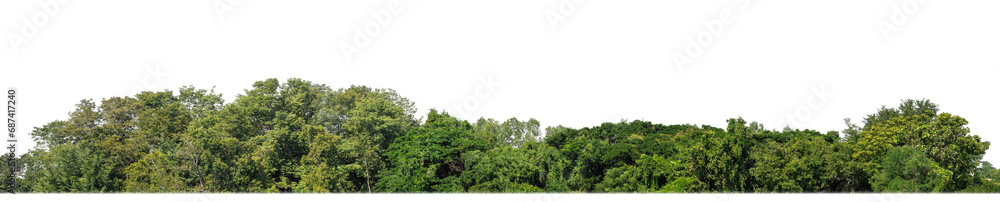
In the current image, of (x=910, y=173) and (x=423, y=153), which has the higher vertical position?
(x=423, y=153)

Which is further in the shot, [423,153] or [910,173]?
[423,153]

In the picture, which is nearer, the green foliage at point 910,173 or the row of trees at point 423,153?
the green foliage at point 910,173

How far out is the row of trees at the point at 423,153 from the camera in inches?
1282

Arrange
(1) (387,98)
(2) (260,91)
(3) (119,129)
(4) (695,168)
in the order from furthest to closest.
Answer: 1. (1) (387,98)
2. (2) (260,91)
3. (3) (119,129)
4. (4) (695,168)

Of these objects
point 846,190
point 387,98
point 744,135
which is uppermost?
point 387,98

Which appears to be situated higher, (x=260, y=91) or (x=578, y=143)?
(x=260, y=91)

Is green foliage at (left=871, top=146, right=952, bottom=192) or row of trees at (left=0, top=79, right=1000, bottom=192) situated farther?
row of trees at (left=0, top=79, right=1000, bottom=192)

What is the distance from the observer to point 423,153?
42.1 metres

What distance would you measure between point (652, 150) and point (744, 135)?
6401 mm

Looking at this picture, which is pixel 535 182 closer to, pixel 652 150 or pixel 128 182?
pixel 652 150

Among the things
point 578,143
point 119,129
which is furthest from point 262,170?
point 578,143

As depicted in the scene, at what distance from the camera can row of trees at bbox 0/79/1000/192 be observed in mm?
32562

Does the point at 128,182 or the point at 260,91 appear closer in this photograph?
the point at 128,182

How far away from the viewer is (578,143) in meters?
40.9
